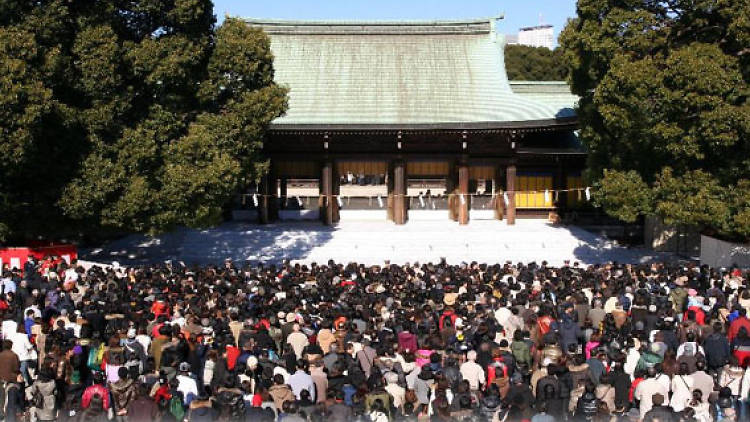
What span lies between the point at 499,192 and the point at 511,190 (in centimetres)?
92

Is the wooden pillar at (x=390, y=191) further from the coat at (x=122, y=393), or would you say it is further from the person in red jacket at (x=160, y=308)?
the coat at (x=122, y=393)

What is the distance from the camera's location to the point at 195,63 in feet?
74.7

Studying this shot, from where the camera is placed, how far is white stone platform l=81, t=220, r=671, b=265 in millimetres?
26328

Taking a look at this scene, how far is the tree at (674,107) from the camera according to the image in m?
20.8

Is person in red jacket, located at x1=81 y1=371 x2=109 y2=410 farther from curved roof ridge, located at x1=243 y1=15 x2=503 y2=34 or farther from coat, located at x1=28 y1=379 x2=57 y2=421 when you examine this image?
curved roof ridge, located at x1=243 y1=15 x2=503 y2=34

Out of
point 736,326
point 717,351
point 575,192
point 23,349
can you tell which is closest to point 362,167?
point 575,192

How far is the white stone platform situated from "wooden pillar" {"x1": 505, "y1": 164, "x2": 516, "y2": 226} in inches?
30.2

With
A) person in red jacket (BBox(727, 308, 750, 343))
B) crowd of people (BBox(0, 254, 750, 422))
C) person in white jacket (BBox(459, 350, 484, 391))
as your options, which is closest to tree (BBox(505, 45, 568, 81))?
crowd of people (BBox(0, 254, 750, 422))

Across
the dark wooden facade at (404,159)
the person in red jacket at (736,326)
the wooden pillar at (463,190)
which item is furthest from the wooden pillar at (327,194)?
the person in red jacket at (736,326)

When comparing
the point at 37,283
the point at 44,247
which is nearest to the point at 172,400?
the point at 37,283

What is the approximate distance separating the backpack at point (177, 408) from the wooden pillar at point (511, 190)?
74.6 feet

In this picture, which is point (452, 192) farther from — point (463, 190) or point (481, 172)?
point (481, 172)

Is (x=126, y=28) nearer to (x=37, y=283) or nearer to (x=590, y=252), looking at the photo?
(x=37, y=283)

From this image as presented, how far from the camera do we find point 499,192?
104ft
